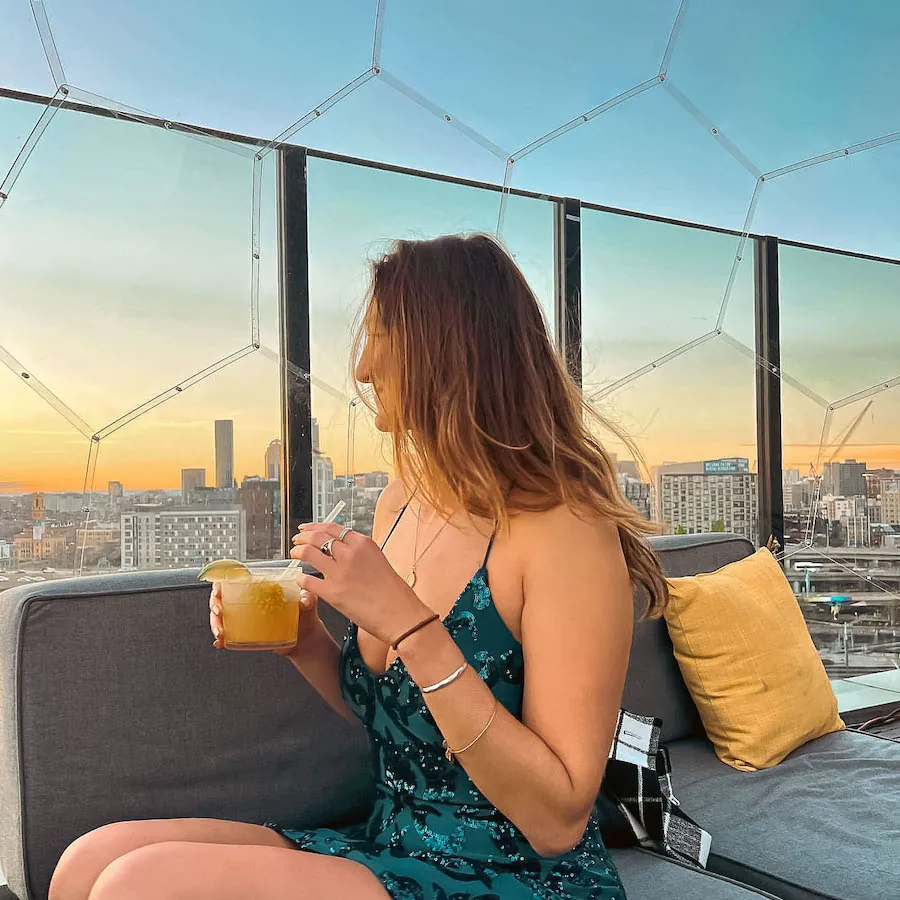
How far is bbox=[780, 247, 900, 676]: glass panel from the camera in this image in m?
3.70

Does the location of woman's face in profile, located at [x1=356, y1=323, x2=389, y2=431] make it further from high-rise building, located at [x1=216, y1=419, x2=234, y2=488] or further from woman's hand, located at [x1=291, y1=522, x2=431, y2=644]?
high-rise building, located at [x1=216, y1=419, x2=234, y2=488]

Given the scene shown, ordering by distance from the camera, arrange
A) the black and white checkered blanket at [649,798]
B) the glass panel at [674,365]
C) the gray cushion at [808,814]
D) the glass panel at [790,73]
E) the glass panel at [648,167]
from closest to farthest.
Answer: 1. the gray cushion at [808,814]
2. the black and white checkered blanket at [649,798]
3. the glass panel at [648,167]
4. the glass panel at [674,365]
5. the glass panel at [790,73]

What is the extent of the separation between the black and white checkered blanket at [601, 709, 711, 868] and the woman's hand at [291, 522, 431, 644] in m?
0.84

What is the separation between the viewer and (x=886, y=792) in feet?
6.46

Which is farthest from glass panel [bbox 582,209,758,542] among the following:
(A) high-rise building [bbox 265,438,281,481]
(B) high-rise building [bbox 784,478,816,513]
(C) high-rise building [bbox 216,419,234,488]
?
(C) high-rise building [bbox 216,419,234,488]

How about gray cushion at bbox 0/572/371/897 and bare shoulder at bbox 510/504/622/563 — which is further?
gray cushion at bbox 0/572/371/897

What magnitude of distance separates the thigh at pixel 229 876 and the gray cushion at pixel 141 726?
19.0 inches

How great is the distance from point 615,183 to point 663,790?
6.82 ft

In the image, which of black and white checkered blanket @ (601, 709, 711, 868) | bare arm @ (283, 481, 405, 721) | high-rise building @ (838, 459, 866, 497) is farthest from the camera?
high-rise building @ (838, 459, 866, 497)

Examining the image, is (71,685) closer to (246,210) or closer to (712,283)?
(246,210)

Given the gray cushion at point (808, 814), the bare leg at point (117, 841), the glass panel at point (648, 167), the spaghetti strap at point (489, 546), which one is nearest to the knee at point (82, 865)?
the bare leg at point (117, 841)

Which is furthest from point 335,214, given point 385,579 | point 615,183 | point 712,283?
point 385,579

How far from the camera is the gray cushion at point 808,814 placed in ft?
5.36

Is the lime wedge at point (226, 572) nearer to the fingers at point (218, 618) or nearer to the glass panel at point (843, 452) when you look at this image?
the fingers at point (218, 618)
